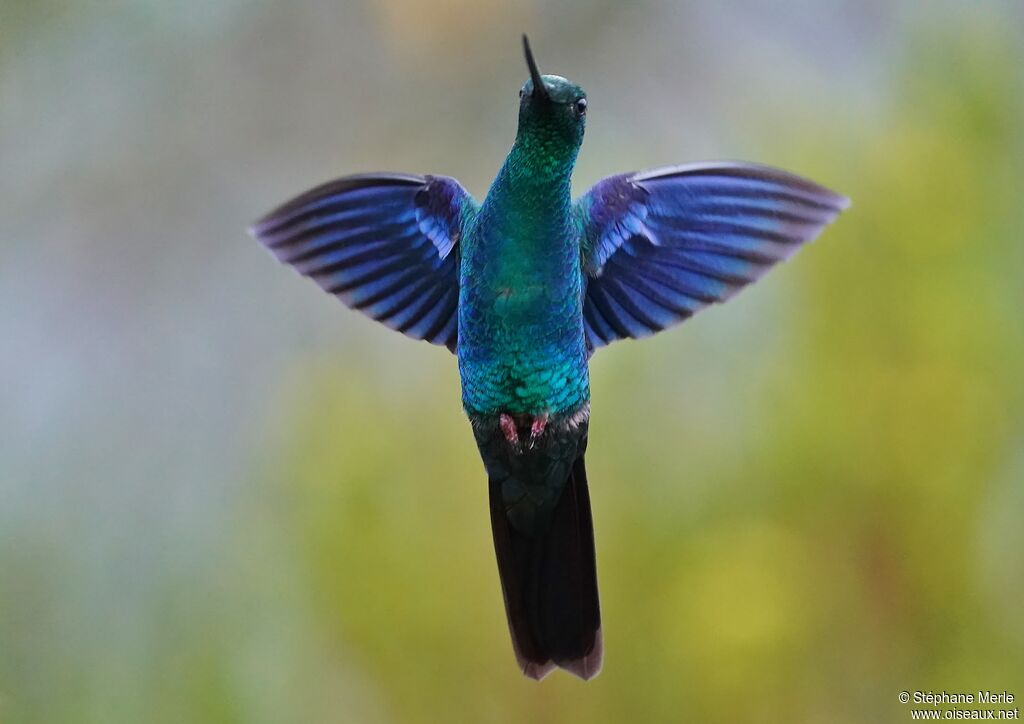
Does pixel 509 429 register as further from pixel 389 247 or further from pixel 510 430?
pixel 389 247

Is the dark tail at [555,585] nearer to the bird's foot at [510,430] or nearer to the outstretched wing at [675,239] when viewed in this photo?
the bird's foot at [510,430]

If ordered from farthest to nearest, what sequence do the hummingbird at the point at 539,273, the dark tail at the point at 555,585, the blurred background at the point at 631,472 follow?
the blurred background at the point at 631,472 < the dark tail at the point at 555,585 < the hummingbird at the point at 539,273

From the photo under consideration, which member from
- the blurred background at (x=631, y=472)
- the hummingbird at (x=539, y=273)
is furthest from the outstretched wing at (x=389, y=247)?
the blurred background at (x=631, y=472)

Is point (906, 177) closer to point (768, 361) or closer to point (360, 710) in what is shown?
point (768, 361)

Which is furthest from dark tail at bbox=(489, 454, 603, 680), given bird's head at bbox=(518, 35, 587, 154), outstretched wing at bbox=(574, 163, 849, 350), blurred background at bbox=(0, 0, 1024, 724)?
blurred background at bbox=(0, 0, 1024, 724)

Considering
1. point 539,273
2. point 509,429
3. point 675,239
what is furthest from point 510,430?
point 675,239

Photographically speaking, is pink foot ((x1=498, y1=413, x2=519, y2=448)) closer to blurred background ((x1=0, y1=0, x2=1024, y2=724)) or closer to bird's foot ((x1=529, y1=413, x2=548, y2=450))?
bird's foot ((x1=529, y1=413, x2=548, y2=450))
